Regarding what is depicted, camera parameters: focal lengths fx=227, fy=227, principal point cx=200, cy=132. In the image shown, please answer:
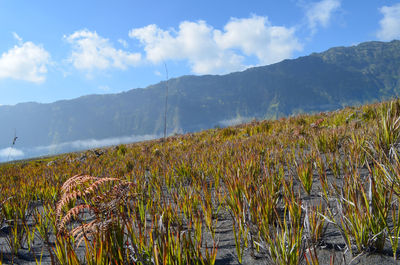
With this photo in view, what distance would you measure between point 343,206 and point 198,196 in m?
1.48

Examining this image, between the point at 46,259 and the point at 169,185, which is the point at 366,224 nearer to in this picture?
the point at 46,259

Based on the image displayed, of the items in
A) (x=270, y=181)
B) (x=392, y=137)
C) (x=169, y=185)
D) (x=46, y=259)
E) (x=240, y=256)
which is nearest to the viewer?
(x=240, y=256)

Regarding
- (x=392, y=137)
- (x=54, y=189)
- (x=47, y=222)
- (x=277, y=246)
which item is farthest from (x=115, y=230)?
(x=392, y=137)

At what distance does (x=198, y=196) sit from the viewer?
2.72 m

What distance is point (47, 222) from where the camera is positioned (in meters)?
2.79

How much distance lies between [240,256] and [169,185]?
2.58m

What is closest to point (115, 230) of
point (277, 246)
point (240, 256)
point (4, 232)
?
point (240, 256)

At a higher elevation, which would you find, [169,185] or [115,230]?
[115,230]

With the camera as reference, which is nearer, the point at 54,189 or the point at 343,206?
the point at 343,206

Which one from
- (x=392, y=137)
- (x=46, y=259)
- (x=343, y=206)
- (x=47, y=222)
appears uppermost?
(x=392, y=137)

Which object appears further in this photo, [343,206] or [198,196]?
[198,196]

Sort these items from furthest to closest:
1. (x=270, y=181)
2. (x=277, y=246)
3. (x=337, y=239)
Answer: (x=270, y=181) < (x=337, y=239) < (x=277, y=246)

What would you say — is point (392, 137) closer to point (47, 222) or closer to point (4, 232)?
point (47, 222)

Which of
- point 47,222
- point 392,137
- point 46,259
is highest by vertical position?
point 392,137
